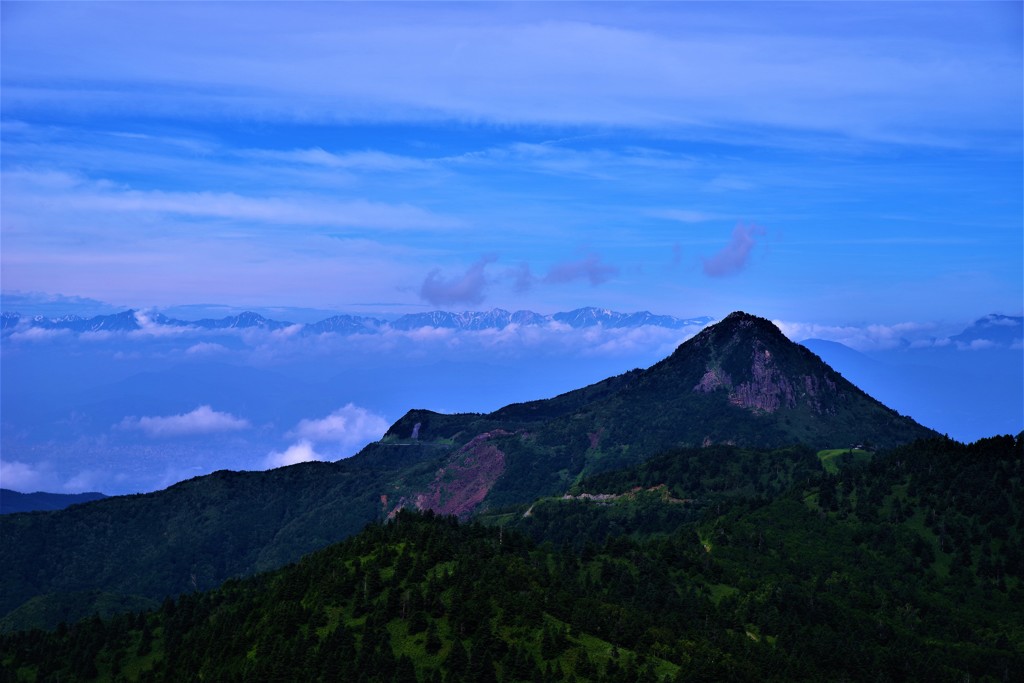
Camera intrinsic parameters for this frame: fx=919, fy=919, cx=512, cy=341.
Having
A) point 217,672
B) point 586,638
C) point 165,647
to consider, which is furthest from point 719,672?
point 165,647

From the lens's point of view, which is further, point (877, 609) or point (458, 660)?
point (877, 609)

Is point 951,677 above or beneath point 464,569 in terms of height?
beneath

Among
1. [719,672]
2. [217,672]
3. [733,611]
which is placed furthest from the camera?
[733,611]

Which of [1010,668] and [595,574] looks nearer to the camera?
[1010,668]

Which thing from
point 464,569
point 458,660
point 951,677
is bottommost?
point 951,677

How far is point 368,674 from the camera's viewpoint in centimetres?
13500

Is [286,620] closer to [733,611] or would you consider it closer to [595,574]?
[595,574]

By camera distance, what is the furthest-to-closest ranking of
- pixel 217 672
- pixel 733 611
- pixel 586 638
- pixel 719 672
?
1. pixel 733 611
2. pixel 217 672
3. pixel 586 638
4. pixel 719 672

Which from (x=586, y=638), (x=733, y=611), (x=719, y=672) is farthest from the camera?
(x=733, y=611)

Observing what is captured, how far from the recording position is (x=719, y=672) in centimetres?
13200

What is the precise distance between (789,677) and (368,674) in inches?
2643

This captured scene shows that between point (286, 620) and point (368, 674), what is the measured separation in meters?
24.6

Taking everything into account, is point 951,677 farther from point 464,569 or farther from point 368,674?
point 368,674

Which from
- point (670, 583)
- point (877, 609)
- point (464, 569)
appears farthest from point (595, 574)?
point (877, 609)
